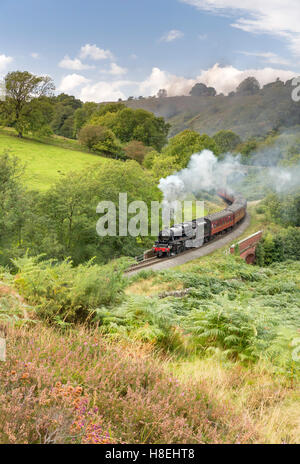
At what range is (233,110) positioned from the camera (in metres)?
157

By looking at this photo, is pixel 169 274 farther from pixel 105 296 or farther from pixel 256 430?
pixel 256 430

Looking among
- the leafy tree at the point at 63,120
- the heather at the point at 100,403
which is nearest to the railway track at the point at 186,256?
the heather at the point at 100,403

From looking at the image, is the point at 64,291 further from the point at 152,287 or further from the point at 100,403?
the point at 152,287

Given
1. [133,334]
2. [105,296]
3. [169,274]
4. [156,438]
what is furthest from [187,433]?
[169,274]

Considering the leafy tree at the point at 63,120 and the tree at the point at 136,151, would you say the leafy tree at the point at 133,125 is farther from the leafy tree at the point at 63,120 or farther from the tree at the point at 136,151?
the leafy tree at the point at 63,120

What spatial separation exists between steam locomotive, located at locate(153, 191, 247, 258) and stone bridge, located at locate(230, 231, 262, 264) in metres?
3.11

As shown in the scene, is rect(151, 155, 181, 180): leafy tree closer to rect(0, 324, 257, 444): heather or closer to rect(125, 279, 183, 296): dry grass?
rect(125, 279, 183, 296): dry grass

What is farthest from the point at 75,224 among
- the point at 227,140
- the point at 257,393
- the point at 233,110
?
the point at 233,110

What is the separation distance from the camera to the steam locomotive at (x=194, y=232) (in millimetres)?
25359

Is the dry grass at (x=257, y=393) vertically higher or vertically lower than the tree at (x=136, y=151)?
lower

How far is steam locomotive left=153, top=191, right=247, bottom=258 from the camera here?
25.4 meters

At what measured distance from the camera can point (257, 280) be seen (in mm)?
19641

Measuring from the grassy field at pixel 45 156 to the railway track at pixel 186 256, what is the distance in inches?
780

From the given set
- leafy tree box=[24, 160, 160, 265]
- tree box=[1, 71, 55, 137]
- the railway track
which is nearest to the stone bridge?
the railway track
